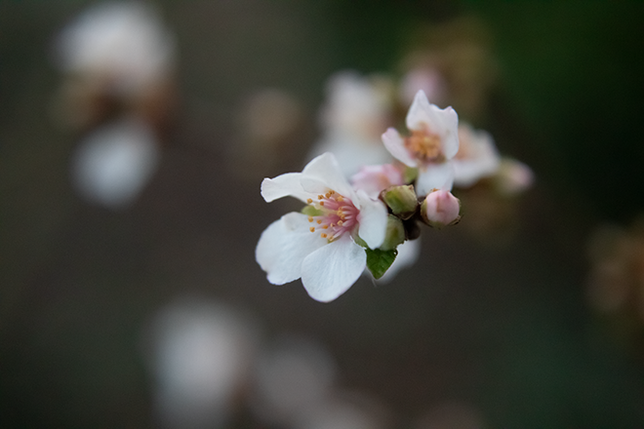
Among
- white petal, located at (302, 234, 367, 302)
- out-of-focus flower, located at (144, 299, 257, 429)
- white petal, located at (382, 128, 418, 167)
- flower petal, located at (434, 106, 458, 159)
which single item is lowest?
out-of-focus flower, located at (144, 299, 257, 429)

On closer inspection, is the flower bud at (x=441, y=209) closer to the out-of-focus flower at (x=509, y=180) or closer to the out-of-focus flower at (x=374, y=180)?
the out-of-focus flower at (x=374, y=180)

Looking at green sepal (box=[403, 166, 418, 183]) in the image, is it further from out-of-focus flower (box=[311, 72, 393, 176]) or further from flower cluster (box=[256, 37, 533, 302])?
out-of-focus flower (box=[311, 72, 393, 176])

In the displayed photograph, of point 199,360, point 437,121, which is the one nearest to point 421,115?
point 437,121

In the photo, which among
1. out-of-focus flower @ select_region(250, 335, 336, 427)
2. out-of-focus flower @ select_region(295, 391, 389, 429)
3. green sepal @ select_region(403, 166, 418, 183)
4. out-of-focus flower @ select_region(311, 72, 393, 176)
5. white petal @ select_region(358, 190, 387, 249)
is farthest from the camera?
out-of-focus flower @ select_region(250, 335, 336, 427)

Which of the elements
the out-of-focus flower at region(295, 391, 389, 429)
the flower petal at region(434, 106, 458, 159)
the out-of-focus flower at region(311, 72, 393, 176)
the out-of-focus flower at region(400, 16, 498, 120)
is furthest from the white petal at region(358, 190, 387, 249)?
the out-of-focus flower at region(295, 391, 389, 429)

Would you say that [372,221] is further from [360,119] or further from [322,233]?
[360,119]

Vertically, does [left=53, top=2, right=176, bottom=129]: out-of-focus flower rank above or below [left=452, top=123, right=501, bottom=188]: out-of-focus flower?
below
